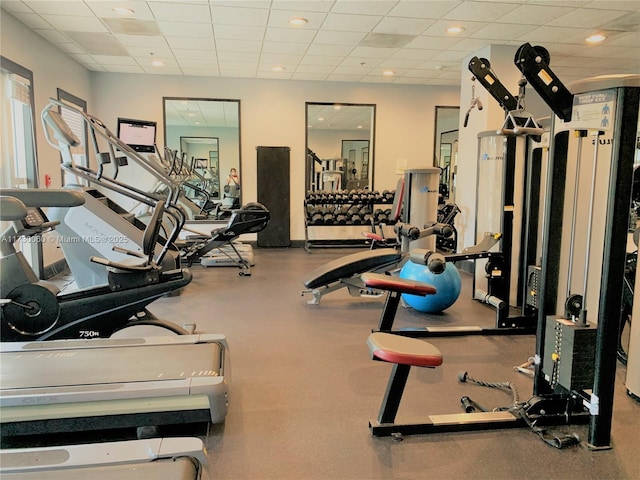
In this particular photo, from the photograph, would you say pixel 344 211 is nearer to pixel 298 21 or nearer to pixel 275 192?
pixel 275 192

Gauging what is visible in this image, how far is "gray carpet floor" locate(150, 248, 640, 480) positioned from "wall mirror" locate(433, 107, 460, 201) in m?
5.83

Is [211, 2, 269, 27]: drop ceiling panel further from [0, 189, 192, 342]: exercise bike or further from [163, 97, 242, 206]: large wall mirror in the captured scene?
[163, 97, 242, 206]: large wall mirror

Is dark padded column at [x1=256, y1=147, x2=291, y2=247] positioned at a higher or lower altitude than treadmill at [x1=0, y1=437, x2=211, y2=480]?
higher

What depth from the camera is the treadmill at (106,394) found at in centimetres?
195

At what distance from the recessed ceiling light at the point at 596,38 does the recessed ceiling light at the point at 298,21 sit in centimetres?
333

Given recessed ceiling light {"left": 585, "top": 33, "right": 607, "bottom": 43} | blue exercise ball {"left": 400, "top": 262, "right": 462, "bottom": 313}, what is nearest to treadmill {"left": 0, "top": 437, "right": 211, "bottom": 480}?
blue exercise ball {"left": 400, "top": 262, "right": 462, "bottom": 313}

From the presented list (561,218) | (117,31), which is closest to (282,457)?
(561,218)

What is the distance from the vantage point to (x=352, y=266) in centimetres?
361

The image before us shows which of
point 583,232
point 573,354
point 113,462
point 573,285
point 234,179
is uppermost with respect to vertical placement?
point 234,179

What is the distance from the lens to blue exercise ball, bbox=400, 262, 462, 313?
4.02 metres

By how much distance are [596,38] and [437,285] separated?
3749mm

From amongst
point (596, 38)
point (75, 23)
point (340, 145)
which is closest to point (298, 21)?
point (75, 23)

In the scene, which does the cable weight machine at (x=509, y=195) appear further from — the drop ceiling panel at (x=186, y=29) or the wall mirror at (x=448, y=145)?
the wall mirror at (x=448, y=145)

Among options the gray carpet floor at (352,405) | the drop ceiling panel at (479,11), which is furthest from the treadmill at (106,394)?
the drop ceiling panel at (479,11)
